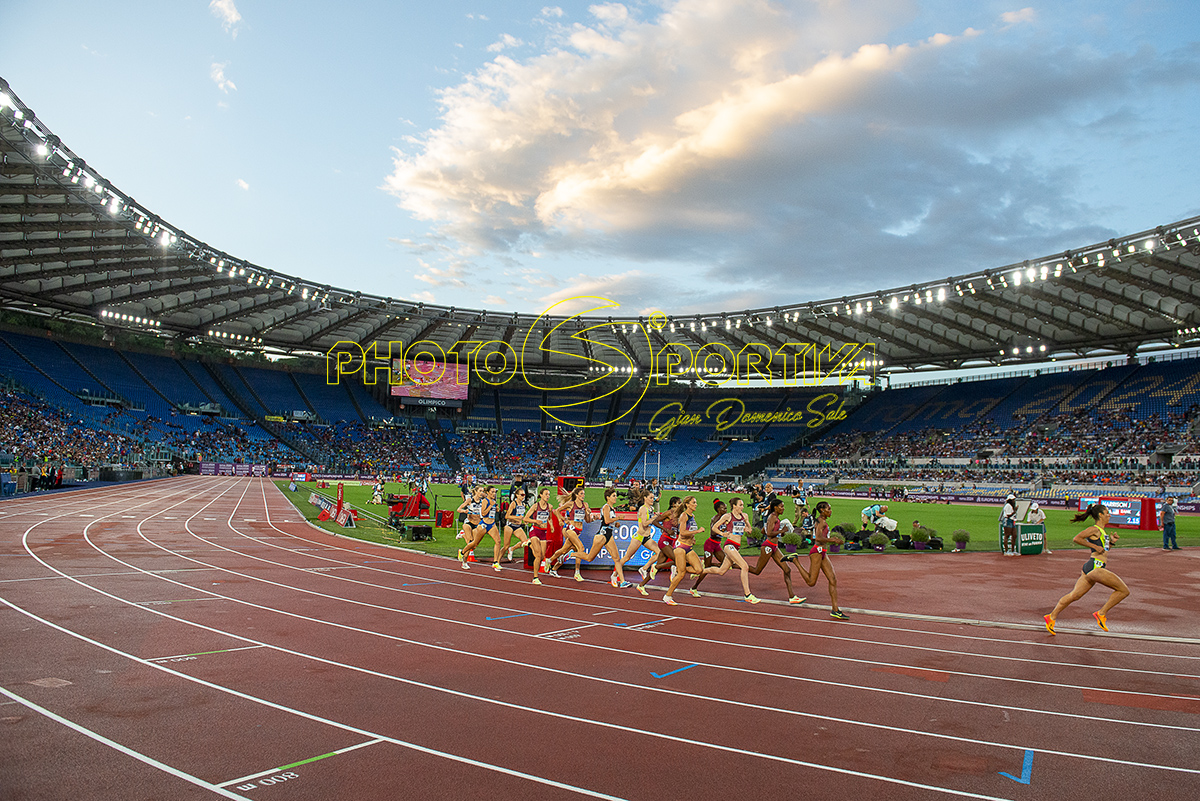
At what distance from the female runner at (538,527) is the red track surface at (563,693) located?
0.81 m

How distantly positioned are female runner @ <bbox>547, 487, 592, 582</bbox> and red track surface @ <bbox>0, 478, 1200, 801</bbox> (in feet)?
4.33

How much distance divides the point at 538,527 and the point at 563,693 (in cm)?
709

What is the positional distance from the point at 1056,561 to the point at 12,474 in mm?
42655

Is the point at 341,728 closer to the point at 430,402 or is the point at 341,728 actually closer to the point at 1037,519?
the point at 1037,519

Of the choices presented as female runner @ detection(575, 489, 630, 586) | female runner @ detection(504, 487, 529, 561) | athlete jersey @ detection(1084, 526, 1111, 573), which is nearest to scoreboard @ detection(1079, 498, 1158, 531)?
athlete jersey @ detection(1084, 526, 1111, 573)

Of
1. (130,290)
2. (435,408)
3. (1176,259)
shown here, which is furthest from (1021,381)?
(130,290)

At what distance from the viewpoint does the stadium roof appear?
30125 millimetres

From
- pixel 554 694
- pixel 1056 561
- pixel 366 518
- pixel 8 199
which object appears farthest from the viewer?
pixel 8 199

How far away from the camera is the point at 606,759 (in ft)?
17.5

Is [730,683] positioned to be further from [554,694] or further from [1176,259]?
[1176,259]

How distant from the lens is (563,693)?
273 inches

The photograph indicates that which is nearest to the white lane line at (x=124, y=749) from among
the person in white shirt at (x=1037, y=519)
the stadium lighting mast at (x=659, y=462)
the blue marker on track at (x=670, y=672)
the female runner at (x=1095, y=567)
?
the blue marker on track at (x=670, y=672)

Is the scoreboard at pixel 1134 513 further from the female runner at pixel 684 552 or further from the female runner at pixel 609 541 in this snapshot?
the female runner at pixel 684 552

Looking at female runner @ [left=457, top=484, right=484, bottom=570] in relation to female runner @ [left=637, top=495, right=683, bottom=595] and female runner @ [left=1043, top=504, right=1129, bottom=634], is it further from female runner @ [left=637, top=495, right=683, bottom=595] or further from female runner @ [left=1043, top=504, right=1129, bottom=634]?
female runner @ [left=1043, top=504, right=1129, bottom=634]
